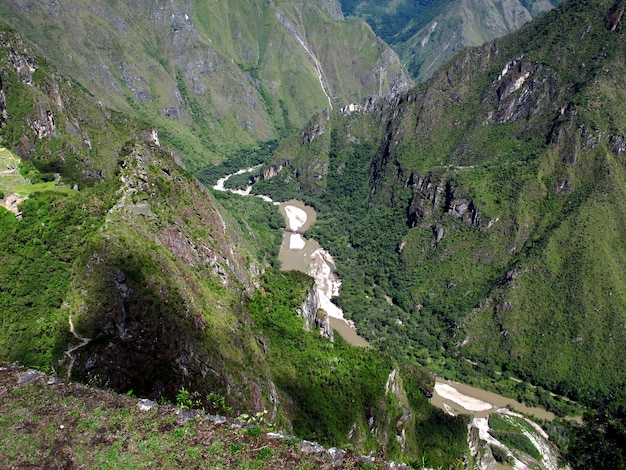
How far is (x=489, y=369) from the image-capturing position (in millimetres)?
118125

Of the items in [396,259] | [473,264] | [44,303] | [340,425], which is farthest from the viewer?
[396,259]

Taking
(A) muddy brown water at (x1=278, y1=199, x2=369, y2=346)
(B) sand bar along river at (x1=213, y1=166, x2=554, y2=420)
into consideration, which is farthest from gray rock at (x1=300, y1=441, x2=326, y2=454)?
(A) muddy brown water at (x1=278, y1=199, x2=369, y2=346)

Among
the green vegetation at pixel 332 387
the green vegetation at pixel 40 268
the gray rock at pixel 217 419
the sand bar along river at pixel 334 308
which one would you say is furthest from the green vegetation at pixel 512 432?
the gray rock at pixel 217 419

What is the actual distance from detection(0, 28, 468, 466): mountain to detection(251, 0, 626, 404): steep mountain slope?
1524 inches

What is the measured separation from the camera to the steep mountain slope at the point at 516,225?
120812mm

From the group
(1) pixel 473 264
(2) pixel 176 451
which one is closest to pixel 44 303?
(2) pixel 176 451

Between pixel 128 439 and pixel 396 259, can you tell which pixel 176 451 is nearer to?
pixel 128 439

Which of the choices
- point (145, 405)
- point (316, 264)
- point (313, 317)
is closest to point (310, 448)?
point (145, 405)

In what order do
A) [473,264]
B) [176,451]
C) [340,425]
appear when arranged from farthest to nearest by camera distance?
1. [473,264]
2. [340,425]
3. [176,451]

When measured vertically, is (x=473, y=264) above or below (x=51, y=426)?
above

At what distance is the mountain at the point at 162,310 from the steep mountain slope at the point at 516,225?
127 ft

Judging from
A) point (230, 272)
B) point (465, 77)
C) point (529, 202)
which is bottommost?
point (230, 272)

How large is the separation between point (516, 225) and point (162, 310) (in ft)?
414

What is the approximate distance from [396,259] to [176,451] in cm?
14507
